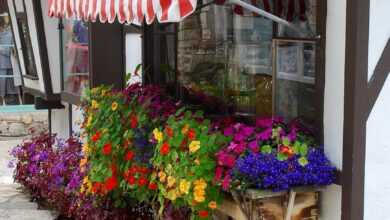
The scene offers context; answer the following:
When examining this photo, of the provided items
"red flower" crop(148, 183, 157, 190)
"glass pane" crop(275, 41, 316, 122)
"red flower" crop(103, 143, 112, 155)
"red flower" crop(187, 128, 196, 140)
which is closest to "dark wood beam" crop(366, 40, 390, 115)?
"glass pane" crop(275, 41, 316, 122)

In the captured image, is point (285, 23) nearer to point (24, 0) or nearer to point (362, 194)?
point (362, 194)

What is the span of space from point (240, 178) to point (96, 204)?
7.36 ft

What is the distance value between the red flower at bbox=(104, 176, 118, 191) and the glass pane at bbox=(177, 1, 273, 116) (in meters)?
0.94

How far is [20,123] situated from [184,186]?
8702 mm

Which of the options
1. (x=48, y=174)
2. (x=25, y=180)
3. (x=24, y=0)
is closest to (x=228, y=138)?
(x=48, y=174)

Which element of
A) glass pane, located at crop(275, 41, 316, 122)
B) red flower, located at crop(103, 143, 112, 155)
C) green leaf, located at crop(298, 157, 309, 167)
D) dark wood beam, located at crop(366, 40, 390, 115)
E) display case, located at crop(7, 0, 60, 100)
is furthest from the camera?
display case, located at crop(7, 0, 60, 100)

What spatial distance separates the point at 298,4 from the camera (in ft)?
12.8

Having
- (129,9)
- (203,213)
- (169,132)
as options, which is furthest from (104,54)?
(203,213)

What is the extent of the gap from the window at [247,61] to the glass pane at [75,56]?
885 millimetres

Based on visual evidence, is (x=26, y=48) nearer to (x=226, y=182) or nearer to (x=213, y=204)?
(x=213, y=204)

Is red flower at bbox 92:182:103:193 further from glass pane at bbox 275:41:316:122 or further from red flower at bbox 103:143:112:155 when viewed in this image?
glass pane at bbox 275:41:316:122

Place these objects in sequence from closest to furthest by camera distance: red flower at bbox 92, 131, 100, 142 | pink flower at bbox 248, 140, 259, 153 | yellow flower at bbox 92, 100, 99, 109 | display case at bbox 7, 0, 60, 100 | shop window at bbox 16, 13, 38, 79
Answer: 1. pink flower at bbox 248, 140, 259, 153
2. red flower at bbox 92, 131, 100, 142
3. yellow flower at bbox 92, 100, 99, 109
4. display case at bbox 7, 0, 60, 100
5. shop window at bbox 16, 13, 38, 79

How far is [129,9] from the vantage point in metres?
3.61

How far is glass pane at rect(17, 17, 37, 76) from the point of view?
8.06m
